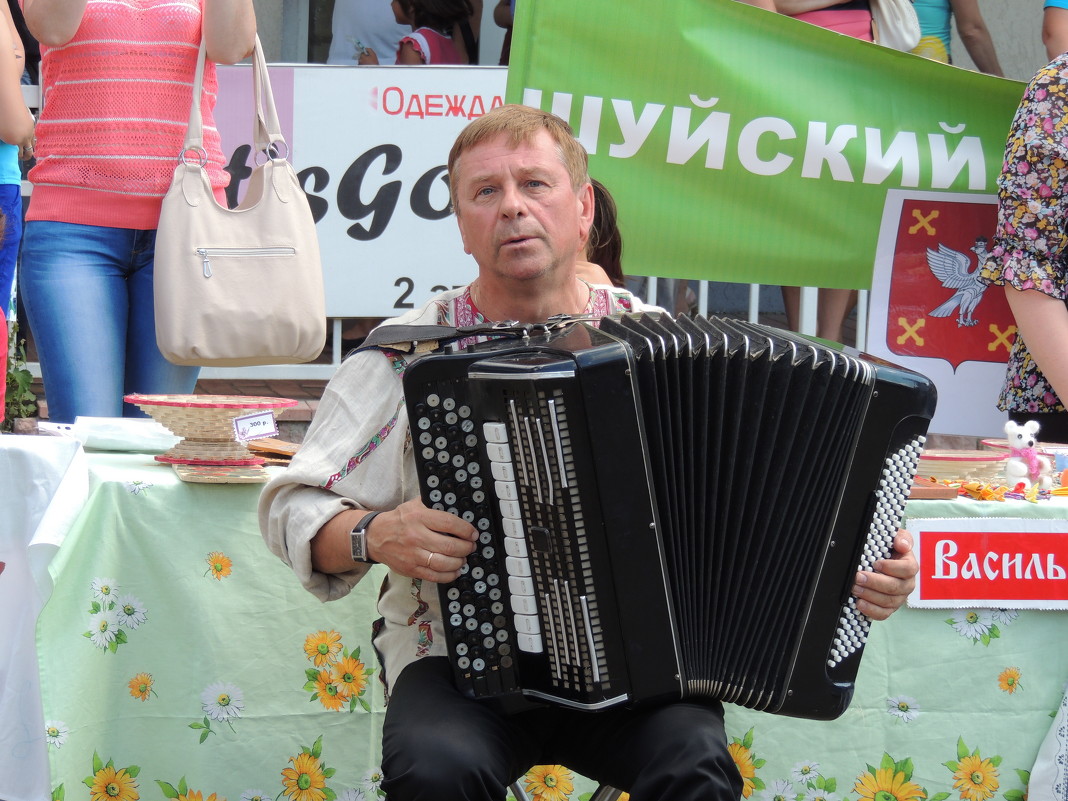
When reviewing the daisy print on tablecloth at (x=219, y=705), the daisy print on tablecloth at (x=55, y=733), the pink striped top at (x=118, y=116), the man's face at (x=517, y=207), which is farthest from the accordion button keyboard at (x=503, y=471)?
the pink striped top at (x=118, y=116)

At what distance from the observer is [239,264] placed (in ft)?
9.63

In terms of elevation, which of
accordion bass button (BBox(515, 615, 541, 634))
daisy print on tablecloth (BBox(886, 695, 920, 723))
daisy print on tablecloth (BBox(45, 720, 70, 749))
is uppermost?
accordion bass button (BBox(515, 615, 541, 634))

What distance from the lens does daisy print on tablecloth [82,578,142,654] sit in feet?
8.13

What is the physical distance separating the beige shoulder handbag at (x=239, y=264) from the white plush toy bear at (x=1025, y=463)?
161 centimetres

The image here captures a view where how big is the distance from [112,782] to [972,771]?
69.8 inches

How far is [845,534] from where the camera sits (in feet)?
6.46

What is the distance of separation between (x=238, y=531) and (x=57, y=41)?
1.27 metres

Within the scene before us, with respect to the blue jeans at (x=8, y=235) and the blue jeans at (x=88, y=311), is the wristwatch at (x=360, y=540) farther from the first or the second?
the blue jeans at (x=8, y=235)

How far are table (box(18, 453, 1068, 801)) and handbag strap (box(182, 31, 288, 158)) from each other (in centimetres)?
79

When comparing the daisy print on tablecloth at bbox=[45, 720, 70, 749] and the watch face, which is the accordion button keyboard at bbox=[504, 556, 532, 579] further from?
the daisy print on tablecloth at bbox=[45, 720, 70, 749]

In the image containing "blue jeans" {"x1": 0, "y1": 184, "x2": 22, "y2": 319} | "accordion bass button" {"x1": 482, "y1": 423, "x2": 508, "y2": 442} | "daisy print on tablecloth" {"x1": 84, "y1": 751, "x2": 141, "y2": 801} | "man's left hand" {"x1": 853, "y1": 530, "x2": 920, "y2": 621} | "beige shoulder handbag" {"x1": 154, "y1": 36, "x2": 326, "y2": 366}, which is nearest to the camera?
"accordion bass button" {"x1": 482, "y1": 423, "x2": 508, "y2": 442}

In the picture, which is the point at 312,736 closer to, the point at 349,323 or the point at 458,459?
the point at 458,459

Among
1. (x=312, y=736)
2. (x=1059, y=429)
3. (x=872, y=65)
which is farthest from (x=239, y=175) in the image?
(x=1059, y=429)

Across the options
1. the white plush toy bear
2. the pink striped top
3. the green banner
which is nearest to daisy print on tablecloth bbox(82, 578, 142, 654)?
the pink striped top
